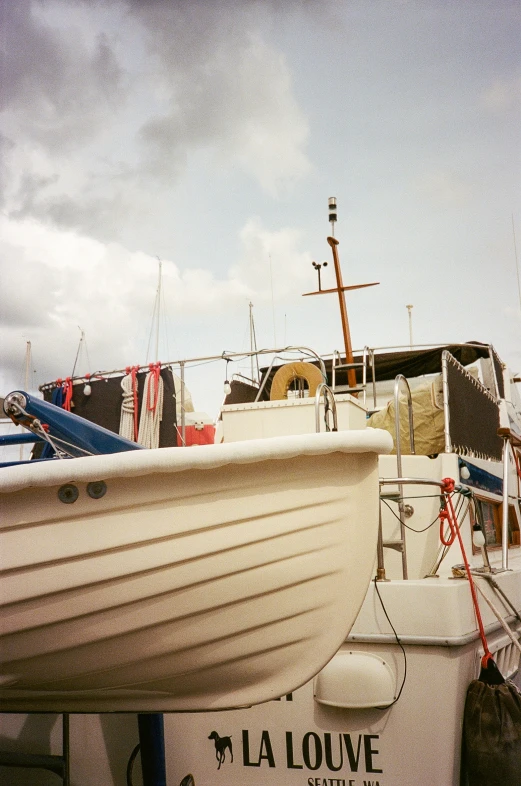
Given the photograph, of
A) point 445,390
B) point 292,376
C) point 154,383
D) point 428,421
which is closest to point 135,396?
point 154,383

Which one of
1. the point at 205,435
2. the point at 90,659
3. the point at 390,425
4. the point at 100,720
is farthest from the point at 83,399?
the point at 90,659

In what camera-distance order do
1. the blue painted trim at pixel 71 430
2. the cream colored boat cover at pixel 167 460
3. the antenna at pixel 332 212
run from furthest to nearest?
the antenna at pixel 332 212 < the blue painted trim at pixel 71 430 < the cream colored boat cover at pixel 167 460

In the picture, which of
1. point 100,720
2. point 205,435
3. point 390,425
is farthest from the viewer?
point 205,435

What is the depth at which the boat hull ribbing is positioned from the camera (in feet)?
6.49

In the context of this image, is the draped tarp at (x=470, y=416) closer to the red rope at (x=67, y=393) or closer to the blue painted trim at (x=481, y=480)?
the blue painted trim at (x=481, y=480)

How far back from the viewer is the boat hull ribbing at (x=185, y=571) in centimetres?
198

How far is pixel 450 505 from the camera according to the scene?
334cm

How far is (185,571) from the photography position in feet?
6.70

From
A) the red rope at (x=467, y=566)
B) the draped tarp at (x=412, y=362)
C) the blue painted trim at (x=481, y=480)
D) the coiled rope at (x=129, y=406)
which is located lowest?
the red rope at (x=467, y=566)

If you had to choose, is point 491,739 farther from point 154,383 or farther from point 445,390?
point 154,383

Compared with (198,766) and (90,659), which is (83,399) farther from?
(90,659)

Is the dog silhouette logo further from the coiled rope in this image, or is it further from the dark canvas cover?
the coiled rope

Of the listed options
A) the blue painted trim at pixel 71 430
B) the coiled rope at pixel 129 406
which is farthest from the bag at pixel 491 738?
the coiled rope at pixel 129 406

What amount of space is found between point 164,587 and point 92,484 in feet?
1.29
